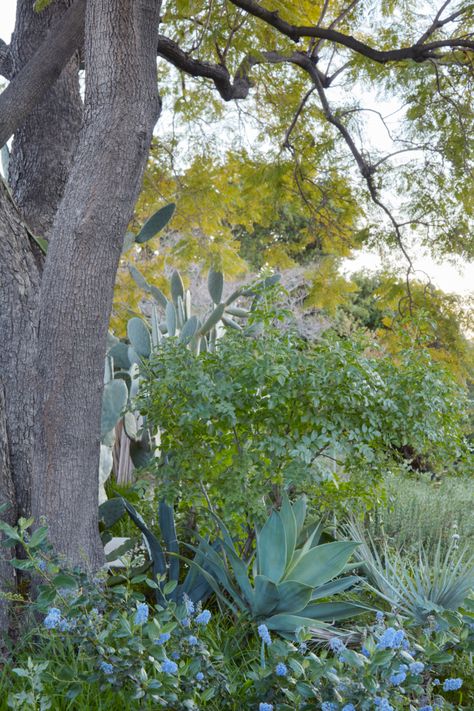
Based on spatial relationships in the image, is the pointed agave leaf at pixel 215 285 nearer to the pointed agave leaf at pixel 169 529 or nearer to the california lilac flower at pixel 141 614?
the pointed agave leaf at pixel 169 529

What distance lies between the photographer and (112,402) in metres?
4.12

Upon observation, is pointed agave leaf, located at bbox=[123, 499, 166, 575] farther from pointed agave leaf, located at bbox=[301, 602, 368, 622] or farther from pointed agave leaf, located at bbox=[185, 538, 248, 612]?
pointed agave leaf, located at bbox=[301, 602, 368, 622]

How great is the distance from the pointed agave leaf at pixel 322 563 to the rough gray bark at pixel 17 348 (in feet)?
4.28

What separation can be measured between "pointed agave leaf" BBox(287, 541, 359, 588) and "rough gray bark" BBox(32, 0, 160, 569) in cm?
93

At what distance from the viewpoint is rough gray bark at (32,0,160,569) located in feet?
10.5

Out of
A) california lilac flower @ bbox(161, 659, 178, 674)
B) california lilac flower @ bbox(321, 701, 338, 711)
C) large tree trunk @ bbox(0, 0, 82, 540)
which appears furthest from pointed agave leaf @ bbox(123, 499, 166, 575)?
california lilac flower @ bbox(321, 701, 338, 711)

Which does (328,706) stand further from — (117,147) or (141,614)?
(117,147)

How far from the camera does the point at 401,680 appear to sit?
192cm

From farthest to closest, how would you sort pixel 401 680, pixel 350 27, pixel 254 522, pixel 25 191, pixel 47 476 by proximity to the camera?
1. pixel 350 27
2. pixel 25 191
3. pixel 254 522
4. pixel 47 476
5. pixel 401 680

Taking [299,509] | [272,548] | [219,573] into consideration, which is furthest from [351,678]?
[299,509]

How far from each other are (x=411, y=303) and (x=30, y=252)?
3.66 m

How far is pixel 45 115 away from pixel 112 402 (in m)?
2.07

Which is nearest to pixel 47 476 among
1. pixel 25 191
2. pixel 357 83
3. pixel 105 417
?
pixel 105 417

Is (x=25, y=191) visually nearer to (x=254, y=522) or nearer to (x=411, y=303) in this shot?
(x=254, y=522)
